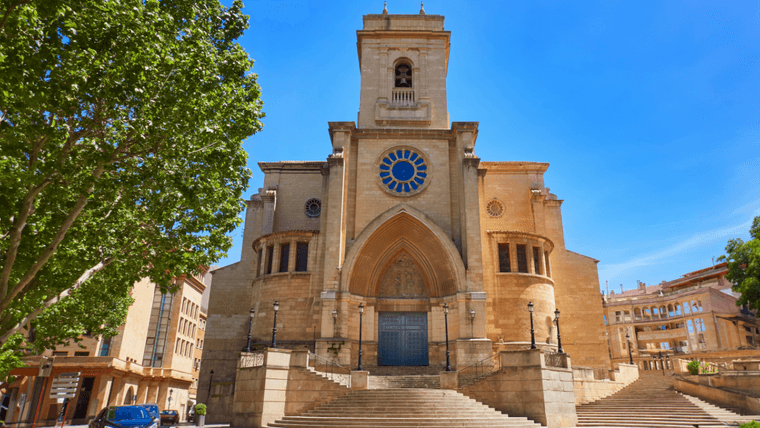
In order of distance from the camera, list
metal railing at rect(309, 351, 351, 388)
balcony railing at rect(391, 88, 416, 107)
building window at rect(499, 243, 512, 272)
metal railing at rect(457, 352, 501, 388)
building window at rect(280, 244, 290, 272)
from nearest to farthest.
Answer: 1. metal railing at rect(457, 352, 501, 388)
2. metal railing at rect(309, 351, 351, 388)
3. building window at rect(280, 244, 290, 272)
4. building window at rect(499, 243, 512, 272)
5. balcony railing at rect(391, 88, 416, 107)

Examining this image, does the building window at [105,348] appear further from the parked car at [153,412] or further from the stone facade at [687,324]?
the stone facade at [687,324]

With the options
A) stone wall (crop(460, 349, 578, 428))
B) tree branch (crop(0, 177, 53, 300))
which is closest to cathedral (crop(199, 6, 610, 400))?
stone wall (crop(460, 349, 578, 428))

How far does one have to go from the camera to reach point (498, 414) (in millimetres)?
18000

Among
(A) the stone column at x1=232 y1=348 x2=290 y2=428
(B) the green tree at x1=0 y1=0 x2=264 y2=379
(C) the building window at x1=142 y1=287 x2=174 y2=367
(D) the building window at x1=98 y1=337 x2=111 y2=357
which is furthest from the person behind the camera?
(C) the building window at x1=142 y1=287 x2=174 y2=367

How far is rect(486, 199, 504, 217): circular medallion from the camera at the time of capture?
3318 centimetres

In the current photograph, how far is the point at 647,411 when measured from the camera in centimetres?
2055

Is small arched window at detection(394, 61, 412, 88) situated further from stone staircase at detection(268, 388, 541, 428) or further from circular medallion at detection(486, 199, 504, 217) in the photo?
stone staircase at detection(268, 388, 541, 428)

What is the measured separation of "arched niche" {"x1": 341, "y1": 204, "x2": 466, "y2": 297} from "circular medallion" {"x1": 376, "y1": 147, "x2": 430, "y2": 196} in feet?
6.16

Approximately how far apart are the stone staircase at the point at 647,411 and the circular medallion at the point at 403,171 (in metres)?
14.9

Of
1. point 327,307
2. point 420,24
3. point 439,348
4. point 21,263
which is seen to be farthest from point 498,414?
point 420,24

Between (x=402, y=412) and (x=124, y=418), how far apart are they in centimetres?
944

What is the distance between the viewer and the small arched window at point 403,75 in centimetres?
3323

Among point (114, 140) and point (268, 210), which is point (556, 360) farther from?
point (268, 210)

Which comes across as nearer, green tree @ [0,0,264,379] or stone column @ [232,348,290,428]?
green tree @ [0,0,264,379]
